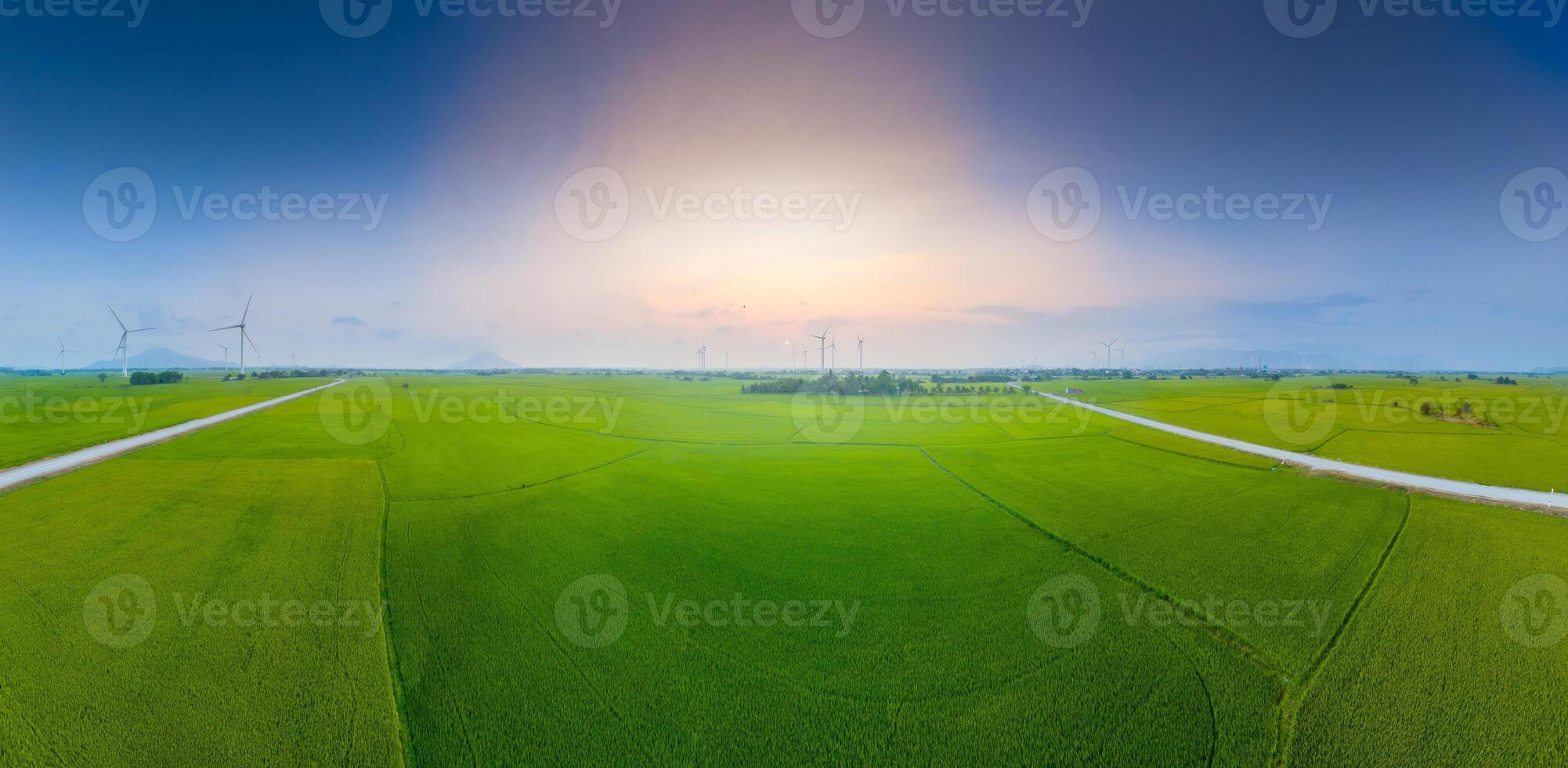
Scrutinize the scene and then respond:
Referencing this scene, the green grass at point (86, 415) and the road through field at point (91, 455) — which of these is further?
the green grass at point (86, 415)

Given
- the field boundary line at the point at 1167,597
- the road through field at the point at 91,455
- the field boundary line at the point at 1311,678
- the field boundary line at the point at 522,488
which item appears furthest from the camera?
the road through field at the point at 91,455

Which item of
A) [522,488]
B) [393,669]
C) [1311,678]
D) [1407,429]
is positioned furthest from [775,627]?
[1407,429]

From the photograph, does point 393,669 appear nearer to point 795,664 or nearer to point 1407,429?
point 795,664

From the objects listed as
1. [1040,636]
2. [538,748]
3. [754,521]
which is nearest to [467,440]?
[754,521]

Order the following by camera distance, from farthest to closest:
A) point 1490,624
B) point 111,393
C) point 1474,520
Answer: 1. point 111,393
2. point 1474,520
3. point 1490,624

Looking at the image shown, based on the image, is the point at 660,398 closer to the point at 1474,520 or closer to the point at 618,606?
the point at 618,606

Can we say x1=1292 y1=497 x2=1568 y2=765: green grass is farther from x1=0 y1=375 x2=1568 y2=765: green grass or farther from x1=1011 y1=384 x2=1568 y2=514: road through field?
x1=1011 y1=384 x2=1568 y2=514: road through field

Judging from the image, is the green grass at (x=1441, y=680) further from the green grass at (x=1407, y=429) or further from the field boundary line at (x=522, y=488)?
the field boundary line at (x=522, y=488)

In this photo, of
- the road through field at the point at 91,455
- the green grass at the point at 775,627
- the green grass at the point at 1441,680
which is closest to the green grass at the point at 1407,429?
the green grass at the point at 775,627
